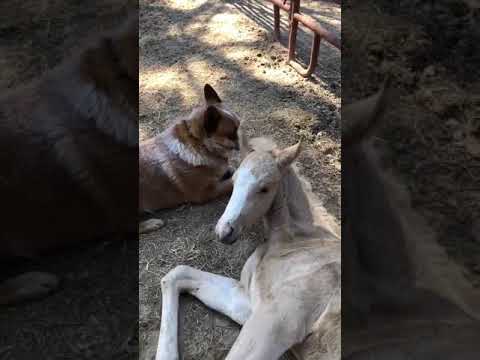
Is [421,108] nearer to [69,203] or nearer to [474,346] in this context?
[474,346]

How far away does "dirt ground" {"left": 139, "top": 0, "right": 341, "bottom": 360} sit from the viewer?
254 cm

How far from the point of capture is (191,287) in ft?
8.27

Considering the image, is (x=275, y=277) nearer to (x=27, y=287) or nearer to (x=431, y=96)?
(x=27, y=287)

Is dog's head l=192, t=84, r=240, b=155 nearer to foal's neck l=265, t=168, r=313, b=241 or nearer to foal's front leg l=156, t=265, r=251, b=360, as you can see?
foal's neck l=265, t=168, r=313, b=241

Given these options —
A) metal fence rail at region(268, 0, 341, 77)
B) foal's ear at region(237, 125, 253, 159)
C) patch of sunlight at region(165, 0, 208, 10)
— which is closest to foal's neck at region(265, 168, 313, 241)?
foal's ear at region(237, 125, 253, 159)

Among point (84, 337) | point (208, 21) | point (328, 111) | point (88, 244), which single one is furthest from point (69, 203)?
point (208, 21)

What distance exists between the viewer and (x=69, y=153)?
93cm

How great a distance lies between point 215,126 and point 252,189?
3.50 feet

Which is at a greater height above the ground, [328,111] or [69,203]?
[69,203]

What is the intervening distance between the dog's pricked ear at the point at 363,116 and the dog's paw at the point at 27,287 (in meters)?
0.66

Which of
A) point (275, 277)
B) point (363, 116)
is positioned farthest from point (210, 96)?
point (363, 116)

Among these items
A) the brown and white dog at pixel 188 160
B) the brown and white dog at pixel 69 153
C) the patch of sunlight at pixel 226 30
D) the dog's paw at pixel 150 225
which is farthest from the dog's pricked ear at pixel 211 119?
the brown and white dog at pixel 69 153

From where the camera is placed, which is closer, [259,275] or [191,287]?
[259,275]

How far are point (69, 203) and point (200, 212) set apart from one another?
2.30 metres
